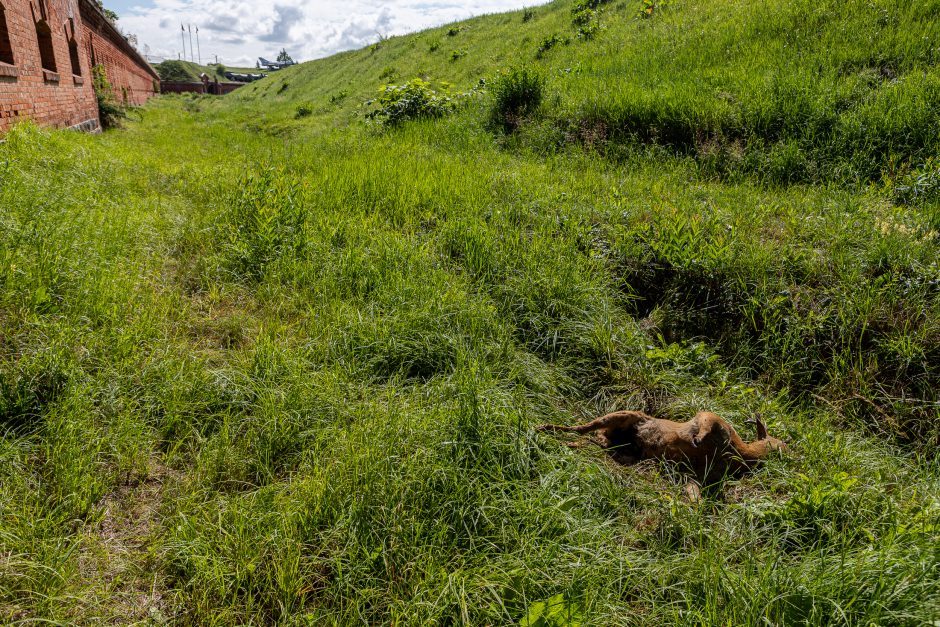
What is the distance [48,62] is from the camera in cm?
934

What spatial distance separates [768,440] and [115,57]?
24495 millimetres

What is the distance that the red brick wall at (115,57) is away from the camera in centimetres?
1411

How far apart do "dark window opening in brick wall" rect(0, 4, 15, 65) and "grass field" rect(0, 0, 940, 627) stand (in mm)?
1934

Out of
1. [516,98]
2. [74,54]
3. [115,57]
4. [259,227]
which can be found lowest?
[259,227]

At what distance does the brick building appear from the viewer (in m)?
7.06

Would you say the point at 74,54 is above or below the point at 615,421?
above

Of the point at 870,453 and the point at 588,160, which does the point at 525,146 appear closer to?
the point at 588,160

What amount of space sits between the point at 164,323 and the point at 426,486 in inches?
78.3

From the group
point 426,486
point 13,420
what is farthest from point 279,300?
point 426,486

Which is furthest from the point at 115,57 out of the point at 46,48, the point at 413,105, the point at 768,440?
the point at 768,440

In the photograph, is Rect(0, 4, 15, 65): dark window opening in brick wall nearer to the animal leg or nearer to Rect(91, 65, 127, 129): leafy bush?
Rect(91, 65, 127, 129): leafy bush

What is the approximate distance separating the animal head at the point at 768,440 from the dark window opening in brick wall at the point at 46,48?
12345 mm

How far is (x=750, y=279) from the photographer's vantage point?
3391mm

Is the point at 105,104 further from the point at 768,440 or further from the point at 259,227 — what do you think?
the point at 768,440
